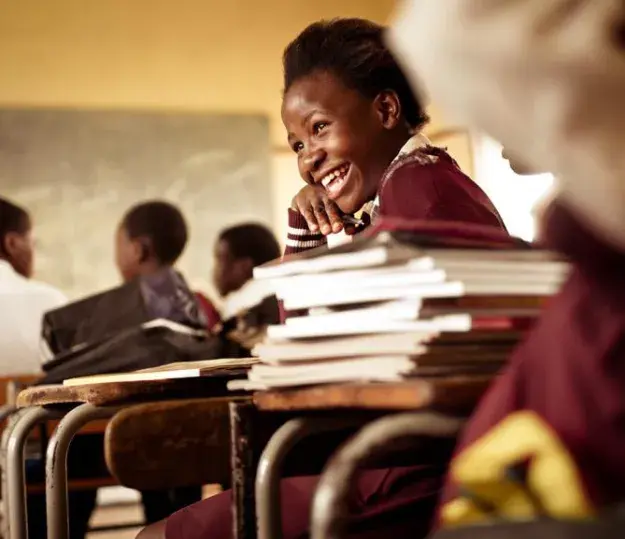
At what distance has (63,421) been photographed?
5.36 feet

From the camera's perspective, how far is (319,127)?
190cm

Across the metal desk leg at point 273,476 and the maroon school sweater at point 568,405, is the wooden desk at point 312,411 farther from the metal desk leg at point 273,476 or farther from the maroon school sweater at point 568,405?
the maroon school sweater at point 568,405

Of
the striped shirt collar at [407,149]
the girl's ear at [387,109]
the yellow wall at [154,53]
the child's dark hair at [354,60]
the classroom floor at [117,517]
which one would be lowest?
the classroom floor at [117,517]

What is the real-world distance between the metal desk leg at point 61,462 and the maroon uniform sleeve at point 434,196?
56cm

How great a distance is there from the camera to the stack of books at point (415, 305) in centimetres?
97

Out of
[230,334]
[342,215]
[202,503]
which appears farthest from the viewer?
[230,334]

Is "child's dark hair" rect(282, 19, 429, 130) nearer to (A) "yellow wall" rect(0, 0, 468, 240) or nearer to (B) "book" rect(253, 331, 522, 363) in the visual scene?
(B) "book" rect(253, 331, 522, 363)

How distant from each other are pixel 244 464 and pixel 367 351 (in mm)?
266

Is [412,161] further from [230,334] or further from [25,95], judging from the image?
[25,95]

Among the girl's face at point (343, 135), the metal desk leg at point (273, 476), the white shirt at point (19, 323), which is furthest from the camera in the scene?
the white shirt at point (19, 323)

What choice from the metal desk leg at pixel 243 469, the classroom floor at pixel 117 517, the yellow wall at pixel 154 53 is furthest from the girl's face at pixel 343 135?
the yellow wall at pixel 154 53

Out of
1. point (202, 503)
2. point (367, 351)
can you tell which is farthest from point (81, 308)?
point (367, 351)

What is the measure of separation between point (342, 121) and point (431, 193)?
0.37 meters

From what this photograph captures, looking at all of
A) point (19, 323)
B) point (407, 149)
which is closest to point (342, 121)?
point (407, 149)
